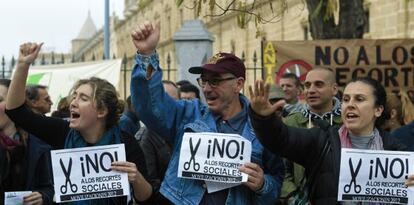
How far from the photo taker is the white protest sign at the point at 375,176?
4066 millimetres

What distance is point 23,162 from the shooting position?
15.1ft

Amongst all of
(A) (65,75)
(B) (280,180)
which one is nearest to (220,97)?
(B) (280,180)

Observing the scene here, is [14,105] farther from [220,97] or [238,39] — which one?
[238,39]

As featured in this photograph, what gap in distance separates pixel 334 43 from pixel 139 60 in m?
4.57

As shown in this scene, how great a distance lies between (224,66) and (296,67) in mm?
4430

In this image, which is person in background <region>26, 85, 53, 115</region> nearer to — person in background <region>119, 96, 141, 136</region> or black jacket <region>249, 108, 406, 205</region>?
person in background <region>119, 96, 141, 136</region>

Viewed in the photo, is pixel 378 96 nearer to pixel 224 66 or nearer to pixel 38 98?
pixel 224 66

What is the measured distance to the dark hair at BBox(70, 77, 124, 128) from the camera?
436cm

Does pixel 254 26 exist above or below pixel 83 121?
above

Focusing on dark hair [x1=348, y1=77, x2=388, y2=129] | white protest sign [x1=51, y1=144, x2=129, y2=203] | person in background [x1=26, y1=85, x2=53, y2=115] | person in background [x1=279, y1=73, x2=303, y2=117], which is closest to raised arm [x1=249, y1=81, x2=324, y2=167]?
dark hair [x1=348, y1=77, x2=388, y2=129]

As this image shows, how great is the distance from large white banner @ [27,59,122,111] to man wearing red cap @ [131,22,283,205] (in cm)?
785

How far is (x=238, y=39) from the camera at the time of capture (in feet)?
105

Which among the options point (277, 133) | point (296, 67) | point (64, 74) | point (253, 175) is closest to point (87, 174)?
point (253, 175)

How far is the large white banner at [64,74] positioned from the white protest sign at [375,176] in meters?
8.32
